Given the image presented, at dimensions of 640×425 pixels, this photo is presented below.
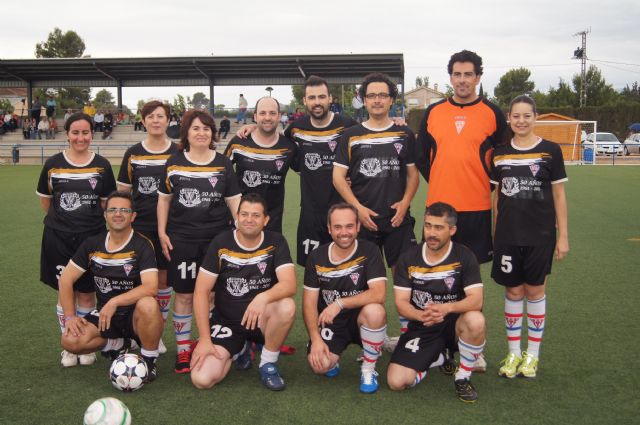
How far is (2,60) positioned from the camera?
103ft

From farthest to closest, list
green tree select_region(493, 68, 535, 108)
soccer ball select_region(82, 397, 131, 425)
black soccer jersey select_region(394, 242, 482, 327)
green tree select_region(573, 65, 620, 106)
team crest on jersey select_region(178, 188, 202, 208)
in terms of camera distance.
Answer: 1. green tree select_region(493, 68, 535, 108)
2. green tree select_region(573, 65, 620, 106)
3. team crest on jersey select_region(178, 188, 202, 208)
4. black soccer jersey select_region(394, 242, 482, 327)
5. soccer ball select_region(82, 397, 131, 425)

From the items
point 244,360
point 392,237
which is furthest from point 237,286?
point 392,237

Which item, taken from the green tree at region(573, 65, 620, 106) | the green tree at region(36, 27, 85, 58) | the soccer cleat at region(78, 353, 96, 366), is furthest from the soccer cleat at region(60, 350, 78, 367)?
the green tree at region(36, 27, 85, 58)

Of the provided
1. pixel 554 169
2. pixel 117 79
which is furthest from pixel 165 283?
pixel 117 79

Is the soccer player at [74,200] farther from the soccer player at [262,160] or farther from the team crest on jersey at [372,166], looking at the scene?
the team crest on jersey at [372,166]

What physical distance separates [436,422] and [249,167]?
2.42 m

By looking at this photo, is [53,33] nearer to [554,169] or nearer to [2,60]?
[2,60]

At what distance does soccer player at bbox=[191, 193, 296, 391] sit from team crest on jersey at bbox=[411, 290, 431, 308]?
818 millimetres

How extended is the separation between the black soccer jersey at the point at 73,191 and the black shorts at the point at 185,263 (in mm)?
673

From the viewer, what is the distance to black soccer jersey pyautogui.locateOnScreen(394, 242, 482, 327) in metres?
4.08

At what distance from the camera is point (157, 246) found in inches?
188

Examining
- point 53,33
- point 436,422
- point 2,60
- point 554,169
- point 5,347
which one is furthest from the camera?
point 53,33

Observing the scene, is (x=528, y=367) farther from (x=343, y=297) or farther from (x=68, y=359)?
(x=68, y=359)

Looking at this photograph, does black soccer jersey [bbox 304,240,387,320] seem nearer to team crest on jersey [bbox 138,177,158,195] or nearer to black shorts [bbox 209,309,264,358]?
A: black shorts [bbox 209,309,264,358]
